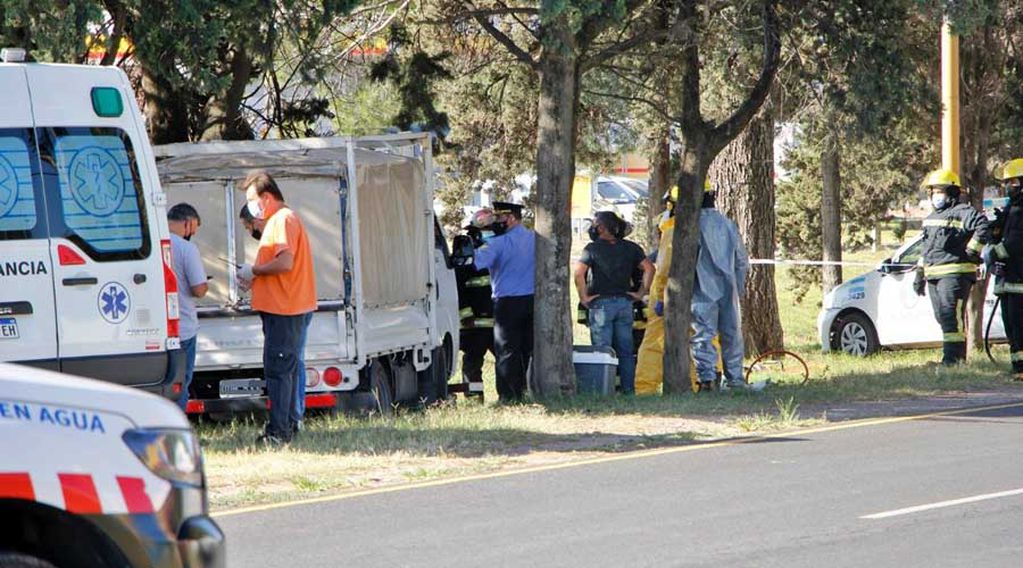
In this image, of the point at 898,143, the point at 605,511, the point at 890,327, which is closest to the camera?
the point at 605,511

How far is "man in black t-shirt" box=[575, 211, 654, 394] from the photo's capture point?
14922 millimetres

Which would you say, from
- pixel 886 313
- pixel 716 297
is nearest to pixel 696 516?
pixel 716 297

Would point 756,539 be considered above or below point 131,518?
below

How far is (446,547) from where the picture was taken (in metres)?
7.66

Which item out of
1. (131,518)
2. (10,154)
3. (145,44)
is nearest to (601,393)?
(145,44)

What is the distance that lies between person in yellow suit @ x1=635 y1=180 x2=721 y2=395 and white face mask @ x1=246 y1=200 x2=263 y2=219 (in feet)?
16.7

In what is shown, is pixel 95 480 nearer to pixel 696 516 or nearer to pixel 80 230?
pixel 696 516

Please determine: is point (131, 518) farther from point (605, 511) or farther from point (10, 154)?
point (10, 154)

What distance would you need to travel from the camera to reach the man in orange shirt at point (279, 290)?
10.9m

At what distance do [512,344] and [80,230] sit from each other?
5.65m

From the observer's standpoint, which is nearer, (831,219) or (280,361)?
(280,361)

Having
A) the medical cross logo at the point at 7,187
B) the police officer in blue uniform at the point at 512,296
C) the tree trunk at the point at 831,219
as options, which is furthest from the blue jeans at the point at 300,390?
the tree trunk at the point at 831,219

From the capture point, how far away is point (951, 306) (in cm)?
1596

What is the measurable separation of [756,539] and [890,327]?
40.7 feet
